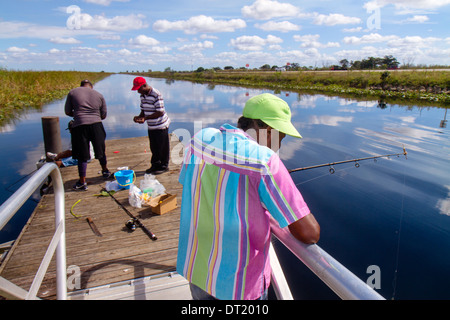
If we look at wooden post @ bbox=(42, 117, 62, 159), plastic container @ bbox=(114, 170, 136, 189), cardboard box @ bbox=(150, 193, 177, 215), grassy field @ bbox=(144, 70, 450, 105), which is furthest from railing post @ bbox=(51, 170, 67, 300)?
grassy field @ bbox=(144, 70, 450, 105)

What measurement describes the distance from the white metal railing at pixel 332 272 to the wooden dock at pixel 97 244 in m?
1.99

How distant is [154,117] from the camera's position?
510cm

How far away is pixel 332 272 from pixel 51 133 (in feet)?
23.0

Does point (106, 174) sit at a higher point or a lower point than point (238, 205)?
lower

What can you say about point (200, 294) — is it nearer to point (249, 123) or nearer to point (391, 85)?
point (249, 123)

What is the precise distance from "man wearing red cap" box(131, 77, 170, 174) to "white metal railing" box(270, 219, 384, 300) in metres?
4.31

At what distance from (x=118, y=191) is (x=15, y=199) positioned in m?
3.64

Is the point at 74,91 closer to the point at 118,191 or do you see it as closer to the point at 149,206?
the point at 118,191

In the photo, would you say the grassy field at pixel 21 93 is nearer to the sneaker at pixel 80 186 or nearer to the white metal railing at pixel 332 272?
the sneaker at pixel 80 186

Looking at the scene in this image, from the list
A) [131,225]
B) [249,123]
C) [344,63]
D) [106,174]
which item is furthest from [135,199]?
[344,63]

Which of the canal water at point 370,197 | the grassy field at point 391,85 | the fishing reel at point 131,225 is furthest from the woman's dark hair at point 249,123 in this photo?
the grassy field at point 391,85

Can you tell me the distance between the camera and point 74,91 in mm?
4391

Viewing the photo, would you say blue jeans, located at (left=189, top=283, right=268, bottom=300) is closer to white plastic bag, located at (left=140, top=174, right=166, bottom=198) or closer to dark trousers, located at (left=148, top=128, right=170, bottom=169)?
white plastic bag, located at (left=140, top=174, right=166, bottom=198)
